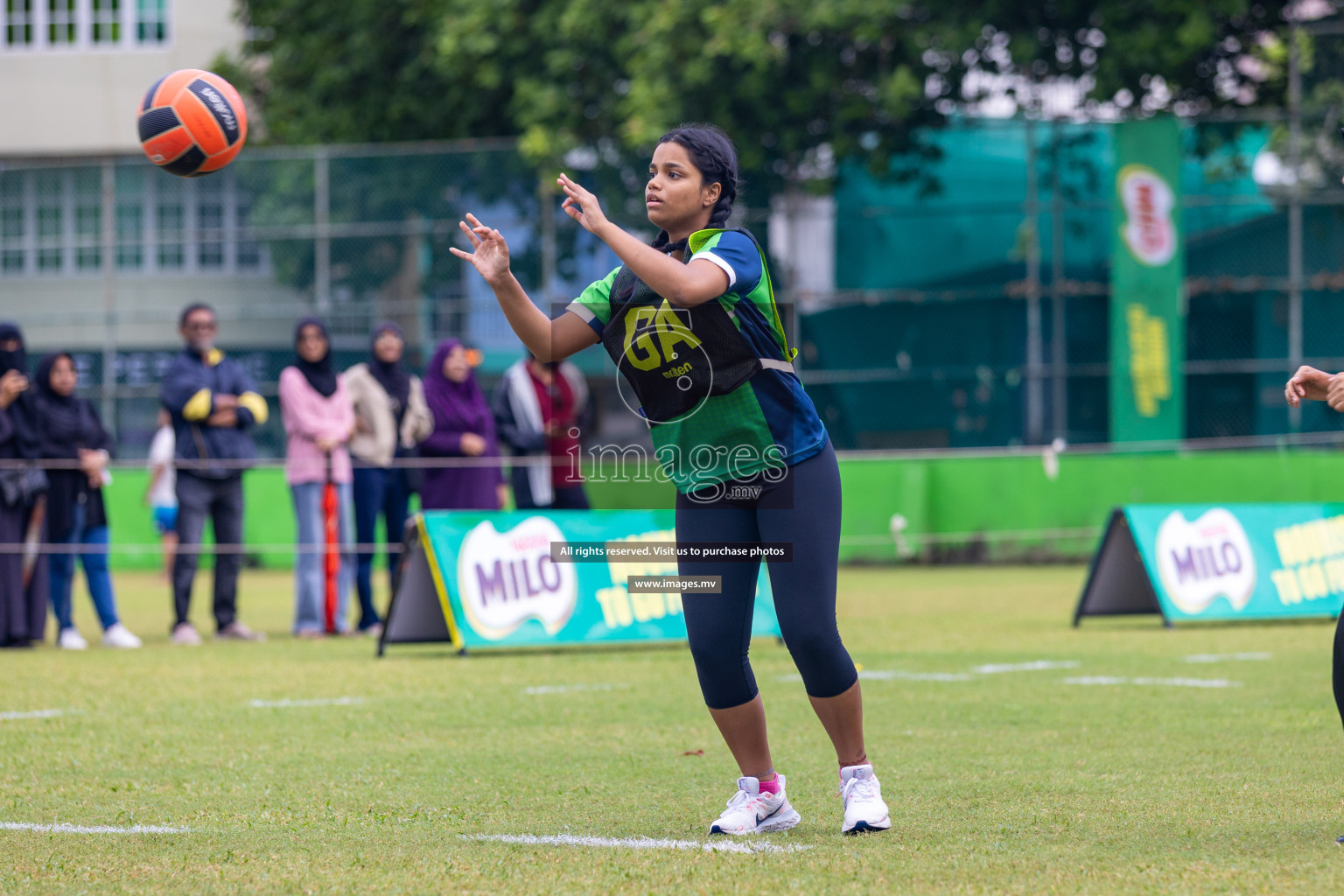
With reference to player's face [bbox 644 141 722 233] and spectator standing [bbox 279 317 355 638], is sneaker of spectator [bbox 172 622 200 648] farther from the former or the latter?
player's face [bbox 644 141 722 233]

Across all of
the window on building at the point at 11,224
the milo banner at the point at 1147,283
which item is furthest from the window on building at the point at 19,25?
the milo banner at the point at 1147,283

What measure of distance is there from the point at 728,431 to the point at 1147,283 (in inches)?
659

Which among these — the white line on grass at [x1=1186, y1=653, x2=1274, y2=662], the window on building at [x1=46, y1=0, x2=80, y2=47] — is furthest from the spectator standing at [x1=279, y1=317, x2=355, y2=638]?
the window on building at [x1=46, y1=0, x2=80, y2=47]

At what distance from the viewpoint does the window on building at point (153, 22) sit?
108ft

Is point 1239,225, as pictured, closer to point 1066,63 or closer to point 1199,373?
point 1199,373

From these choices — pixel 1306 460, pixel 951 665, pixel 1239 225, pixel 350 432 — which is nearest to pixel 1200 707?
pixel 951 665

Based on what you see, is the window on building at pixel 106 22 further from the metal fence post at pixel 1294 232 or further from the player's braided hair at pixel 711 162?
the player's braided hair at pixel 711 162

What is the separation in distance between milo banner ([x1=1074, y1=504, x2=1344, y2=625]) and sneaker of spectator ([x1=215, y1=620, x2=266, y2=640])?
5.82 meters

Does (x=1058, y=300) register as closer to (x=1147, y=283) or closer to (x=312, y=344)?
(x=1147, y=283)

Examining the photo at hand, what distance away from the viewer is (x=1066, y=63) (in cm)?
2191

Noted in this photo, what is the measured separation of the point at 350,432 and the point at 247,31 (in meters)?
20.0

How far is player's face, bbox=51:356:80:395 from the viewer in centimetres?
1192

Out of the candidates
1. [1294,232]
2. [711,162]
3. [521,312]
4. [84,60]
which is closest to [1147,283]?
[1294,232]

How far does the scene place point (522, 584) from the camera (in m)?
10.5
